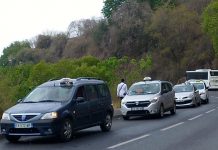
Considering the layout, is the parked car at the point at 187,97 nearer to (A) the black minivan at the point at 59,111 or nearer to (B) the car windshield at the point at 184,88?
(B) the car windshield at the point at 184,88

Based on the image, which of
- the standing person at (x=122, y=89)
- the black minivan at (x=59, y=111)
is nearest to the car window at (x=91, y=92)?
the black minivan at (x=59, y=111)

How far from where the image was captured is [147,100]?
22.7 meters

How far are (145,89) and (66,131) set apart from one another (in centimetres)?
1041

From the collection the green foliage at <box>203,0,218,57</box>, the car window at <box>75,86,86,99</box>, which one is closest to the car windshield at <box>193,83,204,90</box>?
the car window at <box>75,86,86,99</box>

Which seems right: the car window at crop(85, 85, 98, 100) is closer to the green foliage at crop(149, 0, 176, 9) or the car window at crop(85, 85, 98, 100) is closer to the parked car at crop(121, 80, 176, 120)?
→ the parked car at crop(121, 80, 176, 120)

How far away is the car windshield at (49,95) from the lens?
48.6ft

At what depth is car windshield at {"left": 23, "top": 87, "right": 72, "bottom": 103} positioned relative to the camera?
583 inches

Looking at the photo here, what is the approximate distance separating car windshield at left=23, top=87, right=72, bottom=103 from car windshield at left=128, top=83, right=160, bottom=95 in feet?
29.6

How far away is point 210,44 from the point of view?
77.9 meters

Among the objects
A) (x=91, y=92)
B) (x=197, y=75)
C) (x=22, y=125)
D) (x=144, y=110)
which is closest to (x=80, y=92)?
(x=91, y=92)

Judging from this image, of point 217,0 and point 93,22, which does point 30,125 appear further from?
point 93,22

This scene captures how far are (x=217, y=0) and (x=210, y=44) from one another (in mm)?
6917

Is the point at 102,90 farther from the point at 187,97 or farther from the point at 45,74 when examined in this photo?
the point at 187,97

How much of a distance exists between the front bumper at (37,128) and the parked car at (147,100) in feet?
30.5
